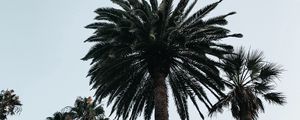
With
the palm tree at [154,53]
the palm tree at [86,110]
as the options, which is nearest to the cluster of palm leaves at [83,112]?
the palm tree at [86,110]

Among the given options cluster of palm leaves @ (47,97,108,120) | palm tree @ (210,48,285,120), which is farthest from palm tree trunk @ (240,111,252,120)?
cluster of palm leaves @ (47,97,108,120)

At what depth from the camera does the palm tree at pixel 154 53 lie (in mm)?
20438

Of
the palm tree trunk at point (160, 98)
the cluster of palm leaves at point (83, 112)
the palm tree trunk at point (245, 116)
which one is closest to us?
the palm tree trunk at point (160, 98)

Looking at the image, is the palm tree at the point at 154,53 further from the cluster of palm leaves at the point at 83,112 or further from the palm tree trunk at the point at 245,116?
the cluster of palm leaves at the point at 83,112

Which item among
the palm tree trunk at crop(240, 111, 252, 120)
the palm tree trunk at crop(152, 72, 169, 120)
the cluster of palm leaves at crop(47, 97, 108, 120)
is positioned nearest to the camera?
the palm tree trunk at crop(152, 72, 169, 120)

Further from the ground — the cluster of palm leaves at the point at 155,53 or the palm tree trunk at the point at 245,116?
the cluster of palm leaves at the point at 155,53

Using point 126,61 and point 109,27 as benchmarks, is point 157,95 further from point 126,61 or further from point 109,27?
point 109,27

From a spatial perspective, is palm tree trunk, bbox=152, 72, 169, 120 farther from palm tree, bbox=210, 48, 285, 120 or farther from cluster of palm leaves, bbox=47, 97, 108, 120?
cluster of palm leaves, bbox=47, 97, 108, 120

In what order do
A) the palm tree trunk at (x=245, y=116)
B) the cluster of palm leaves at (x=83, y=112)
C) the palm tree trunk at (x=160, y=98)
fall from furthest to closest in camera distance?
the cluster of palm leaves at (x=83, y=112) < the palm tree trunk at (x=245, y=116) < the palm tree trunk at (x=160, y=98)

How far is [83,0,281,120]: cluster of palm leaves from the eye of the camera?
20453 millimetres

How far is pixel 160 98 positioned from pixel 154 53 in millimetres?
2402

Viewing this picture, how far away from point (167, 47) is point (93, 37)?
13.3 feet

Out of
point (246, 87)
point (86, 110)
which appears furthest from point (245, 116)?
point (86, 110)

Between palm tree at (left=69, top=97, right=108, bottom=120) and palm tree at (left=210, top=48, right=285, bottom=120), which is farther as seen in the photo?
palm tree at (left=69, top=97, right=108, bottom=120)
